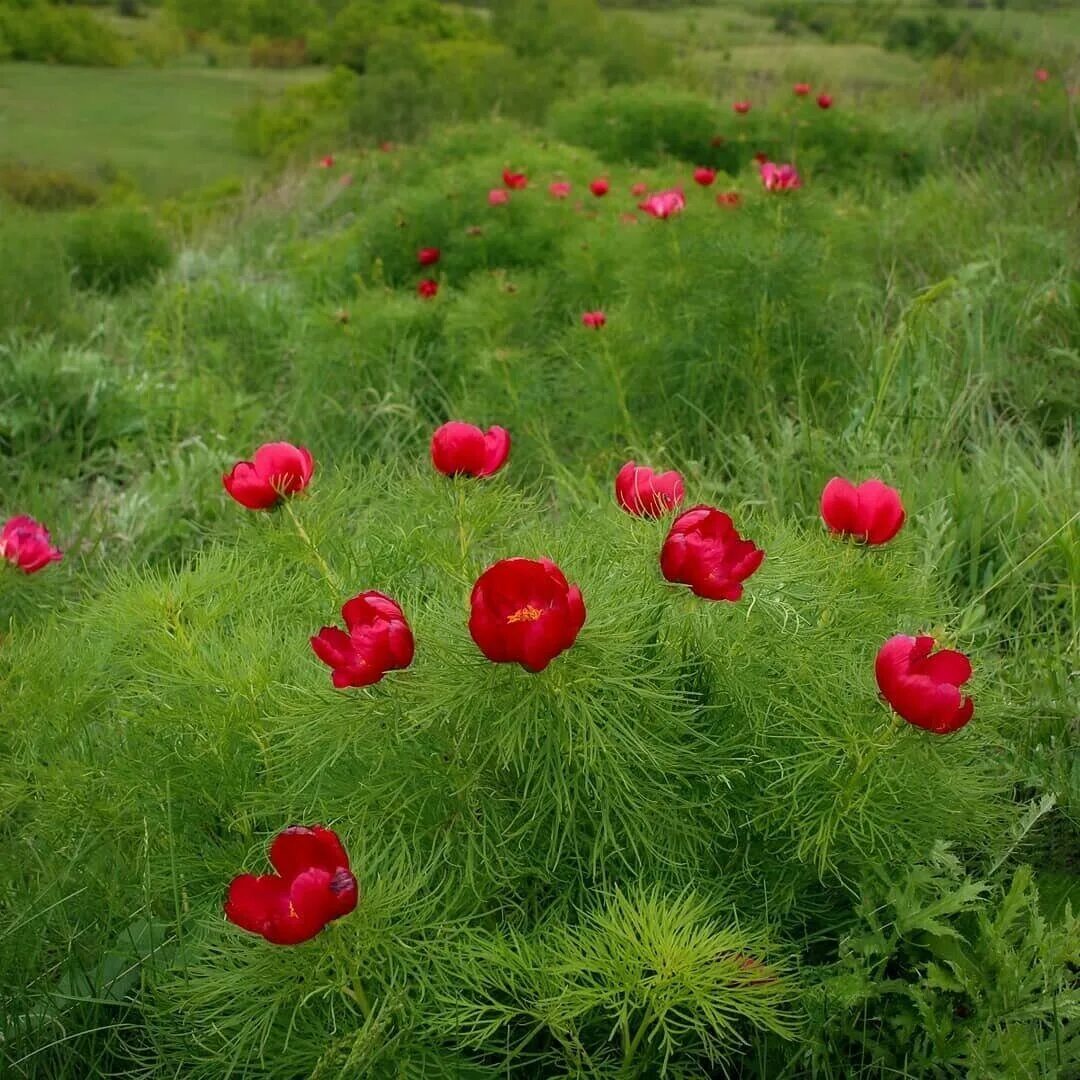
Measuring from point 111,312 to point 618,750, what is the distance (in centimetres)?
470

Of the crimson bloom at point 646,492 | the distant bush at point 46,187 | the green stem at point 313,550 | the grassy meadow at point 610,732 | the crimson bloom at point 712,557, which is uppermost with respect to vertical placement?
the crimson bloom at point 712,557

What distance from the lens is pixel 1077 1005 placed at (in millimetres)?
1131

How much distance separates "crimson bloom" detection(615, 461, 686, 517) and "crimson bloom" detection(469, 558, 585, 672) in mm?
407

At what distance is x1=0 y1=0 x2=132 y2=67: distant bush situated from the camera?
10.6 metres

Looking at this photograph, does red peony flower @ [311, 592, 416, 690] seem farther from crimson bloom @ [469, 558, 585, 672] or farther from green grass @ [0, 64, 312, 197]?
green grass @ [0, 64, 312, 197]

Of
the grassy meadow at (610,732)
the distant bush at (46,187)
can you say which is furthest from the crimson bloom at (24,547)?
the distant bush at (46,187)

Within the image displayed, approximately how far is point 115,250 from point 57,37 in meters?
6.64

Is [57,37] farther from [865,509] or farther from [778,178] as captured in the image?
[865,509]

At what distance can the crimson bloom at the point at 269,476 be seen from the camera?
56.0 inches

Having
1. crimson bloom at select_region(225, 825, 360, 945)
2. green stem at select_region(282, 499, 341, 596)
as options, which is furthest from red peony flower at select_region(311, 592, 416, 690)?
green stem at select_region(282, 499, 341, 596)

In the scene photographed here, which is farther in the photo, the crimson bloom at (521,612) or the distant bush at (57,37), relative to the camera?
the distant bush at (57,37)

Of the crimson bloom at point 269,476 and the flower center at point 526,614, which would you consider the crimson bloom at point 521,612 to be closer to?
the flower center at point 526,614

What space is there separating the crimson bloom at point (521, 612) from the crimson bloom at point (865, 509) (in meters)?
0.54

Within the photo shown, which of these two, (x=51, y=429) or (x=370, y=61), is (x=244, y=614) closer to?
(x=51, y=429)
